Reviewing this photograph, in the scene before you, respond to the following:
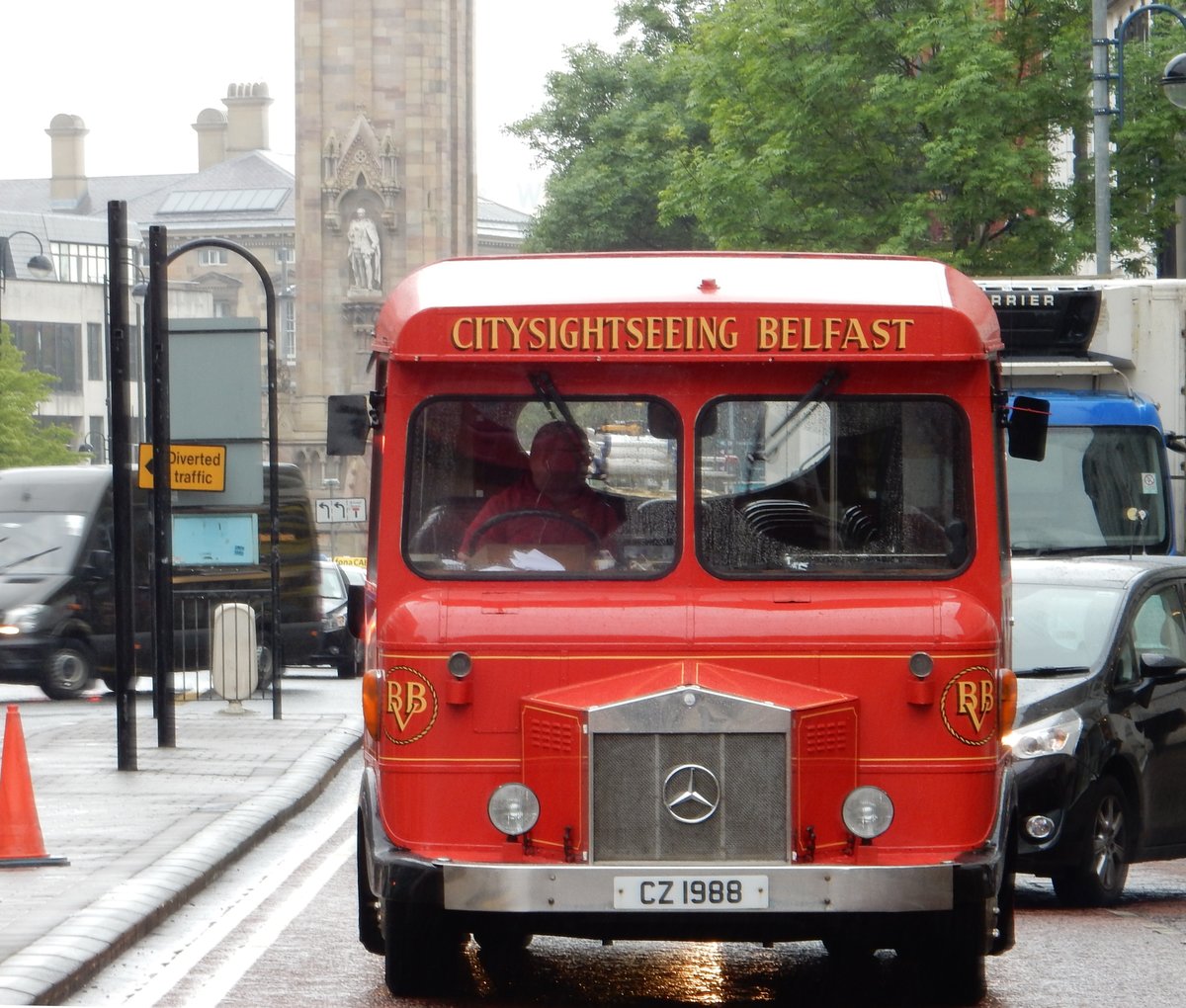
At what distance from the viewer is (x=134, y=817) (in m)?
12.9

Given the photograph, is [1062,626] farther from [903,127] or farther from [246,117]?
[246,117]

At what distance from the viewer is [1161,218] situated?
1428 inches

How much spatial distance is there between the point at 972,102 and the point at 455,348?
2891 cm

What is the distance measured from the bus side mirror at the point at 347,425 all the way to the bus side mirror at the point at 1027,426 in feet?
7.69

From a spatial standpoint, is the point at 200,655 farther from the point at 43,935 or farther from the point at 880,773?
the point at 880,773

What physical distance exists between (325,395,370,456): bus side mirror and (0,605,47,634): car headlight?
15.4 m

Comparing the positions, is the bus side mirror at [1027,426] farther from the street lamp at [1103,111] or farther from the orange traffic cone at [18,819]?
the street lamp at [1103,111]

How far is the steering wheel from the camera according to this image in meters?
7.84

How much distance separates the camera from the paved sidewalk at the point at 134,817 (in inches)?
340

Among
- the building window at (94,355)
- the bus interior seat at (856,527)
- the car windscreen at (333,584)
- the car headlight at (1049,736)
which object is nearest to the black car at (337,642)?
the car windscreen at (333,584)

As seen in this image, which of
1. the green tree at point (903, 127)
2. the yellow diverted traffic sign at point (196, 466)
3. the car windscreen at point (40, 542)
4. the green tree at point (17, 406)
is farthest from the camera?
the green tree at point (17, 406)

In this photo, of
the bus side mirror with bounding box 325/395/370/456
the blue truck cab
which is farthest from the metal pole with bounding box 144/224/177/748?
the bus side mirror with bounding box 325/395/370/456

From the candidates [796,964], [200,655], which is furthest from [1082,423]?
[796,964]

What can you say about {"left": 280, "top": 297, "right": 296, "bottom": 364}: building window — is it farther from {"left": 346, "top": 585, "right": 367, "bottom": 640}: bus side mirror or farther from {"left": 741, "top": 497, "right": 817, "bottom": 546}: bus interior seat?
{"left": 741, "top": 497, "right": 817, "bottom": 546}: bus interior seat
